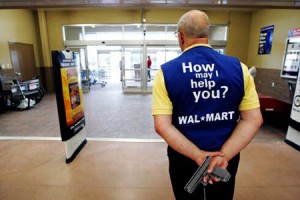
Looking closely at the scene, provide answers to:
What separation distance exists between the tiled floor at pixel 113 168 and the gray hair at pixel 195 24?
1.73 meters

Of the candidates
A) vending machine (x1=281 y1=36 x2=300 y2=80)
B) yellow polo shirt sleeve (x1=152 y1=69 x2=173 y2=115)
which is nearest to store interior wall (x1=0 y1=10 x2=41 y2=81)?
yellow polo shirt sleeve (x1=152 y1=69 x2=173 y2=115)

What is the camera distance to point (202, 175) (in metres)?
→ 0.98

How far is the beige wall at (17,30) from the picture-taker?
624 cm

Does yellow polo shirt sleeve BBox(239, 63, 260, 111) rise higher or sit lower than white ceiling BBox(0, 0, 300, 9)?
lower

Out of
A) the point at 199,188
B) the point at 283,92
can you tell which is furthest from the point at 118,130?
the point at 283,92

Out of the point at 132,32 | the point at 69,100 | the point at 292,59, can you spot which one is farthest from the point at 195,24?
the point at 132,32

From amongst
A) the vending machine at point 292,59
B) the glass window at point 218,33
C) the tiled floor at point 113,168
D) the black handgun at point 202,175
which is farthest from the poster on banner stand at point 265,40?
the black handgun at point 202,175

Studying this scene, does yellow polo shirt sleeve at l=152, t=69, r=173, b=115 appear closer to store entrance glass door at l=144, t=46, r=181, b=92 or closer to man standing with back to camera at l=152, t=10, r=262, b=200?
man standing with back to camera at l=152, t=10, r=262, b=200

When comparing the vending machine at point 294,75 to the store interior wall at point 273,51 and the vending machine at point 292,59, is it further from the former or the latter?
the store interior wall at point 273,51

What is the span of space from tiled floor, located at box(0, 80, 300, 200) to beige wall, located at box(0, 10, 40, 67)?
11.2 ft

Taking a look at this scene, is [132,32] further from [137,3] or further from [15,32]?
[137,3]

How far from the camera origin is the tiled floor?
2.16m

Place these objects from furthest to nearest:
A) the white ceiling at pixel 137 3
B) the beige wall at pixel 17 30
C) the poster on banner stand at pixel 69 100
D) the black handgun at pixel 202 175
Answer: the beige wall at pixel 17 30 → the white ceiling at pixel 137 3 → the poster on banner stand at pixel 69 100 → the black handgun at pixel 202 175

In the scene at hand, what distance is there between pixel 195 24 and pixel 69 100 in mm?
2181
